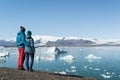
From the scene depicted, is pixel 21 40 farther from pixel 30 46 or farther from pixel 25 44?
pixel 30 46

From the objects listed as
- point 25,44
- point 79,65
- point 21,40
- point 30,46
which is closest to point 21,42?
point 21,40

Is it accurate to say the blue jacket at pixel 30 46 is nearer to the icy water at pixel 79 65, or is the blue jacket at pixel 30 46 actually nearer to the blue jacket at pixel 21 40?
the blue jacket at pixel 21 40

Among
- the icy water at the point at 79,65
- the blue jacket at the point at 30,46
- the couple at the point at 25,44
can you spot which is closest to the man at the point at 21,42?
the couple at the point at 25,44

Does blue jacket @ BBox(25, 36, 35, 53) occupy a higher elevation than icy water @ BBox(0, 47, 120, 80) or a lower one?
higher

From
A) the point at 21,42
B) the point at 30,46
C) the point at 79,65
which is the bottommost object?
the point at 79,65

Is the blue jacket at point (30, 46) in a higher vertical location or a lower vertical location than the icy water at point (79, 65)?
higher

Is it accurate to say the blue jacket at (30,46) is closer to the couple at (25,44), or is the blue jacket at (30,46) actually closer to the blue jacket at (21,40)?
the couple at (25,44)

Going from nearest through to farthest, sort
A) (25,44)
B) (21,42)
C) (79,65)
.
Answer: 1. (25,44)
2. (21,42)
3. (79,65)

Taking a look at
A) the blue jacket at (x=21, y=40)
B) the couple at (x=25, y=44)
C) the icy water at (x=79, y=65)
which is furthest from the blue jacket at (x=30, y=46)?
the icy water at (x=79, y=65)

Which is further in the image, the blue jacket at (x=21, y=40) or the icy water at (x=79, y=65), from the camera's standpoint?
the icy water at (x=79, y=65)

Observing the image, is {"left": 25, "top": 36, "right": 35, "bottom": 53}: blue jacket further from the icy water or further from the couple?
the icy water

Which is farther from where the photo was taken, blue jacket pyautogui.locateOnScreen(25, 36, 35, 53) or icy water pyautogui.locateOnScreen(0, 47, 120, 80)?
icy water pyautogui.locateOnScreen(0, 47, 120, 80)

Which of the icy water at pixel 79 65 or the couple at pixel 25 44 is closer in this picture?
the couple at pixel 25 44

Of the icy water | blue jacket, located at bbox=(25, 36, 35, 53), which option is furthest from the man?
the icy water
